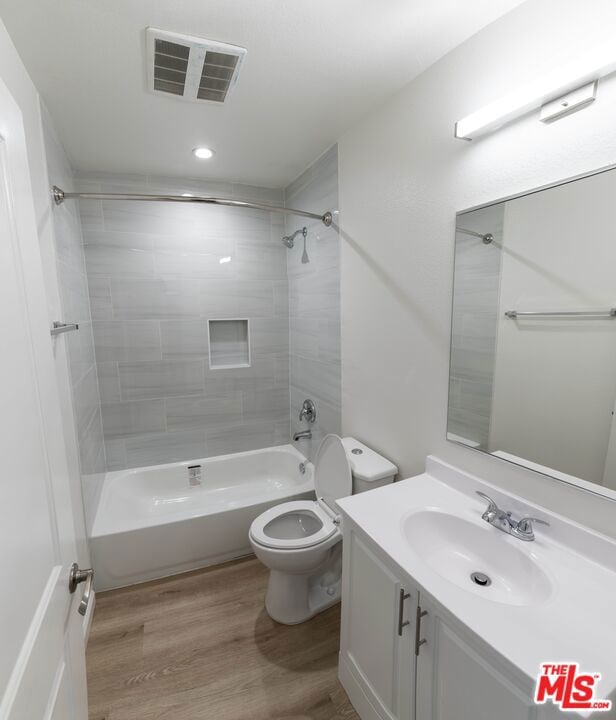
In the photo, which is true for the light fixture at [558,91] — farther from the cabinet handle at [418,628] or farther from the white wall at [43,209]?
the white wall at [43,209]

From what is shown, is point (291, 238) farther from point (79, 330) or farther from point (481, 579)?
point (481, 579)

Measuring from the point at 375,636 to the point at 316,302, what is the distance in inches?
75.0

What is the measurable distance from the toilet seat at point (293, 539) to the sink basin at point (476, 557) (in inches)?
26.1

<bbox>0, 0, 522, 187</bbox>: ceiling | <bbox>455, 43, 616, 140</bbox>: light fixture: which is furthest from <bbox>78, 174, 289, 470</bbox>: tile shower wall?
<bbox>455, 43, 616, 140</bbox>: light fixture

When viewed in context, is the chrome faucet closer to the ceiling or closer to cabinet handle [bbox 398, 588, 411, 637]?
cabinet handle [bbox 398, 588, 411, 637]

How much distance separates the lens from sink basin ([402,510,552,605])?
41.3 inches

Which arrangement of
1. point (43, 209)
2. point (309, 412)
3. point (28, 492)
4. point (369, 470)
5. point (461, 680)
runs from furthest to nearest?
point (309, 412) → point (369, 470) → point (43, 209) → point (461, 680) → point (28, 492)

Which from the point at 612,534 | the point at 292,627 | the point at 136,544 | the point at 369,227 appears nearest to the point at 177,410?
the point at 136,544

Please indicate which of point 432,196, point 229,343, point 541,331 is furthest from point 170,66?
point 229,343

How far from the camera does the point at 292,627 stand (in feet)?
5.88

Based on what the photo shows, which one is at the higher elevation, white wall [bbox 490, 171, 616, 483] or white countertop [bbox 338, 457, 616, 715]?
white wall [bbox 490, 171, 616, 483]

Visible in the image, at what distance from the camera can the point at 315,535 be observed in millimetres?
1787

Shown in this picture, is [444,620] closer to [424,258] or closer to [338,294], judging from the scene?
[424,258]

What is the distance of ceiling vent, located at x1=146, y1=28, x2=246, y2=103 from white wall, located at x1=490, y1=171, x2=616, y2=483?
1.22 meters
